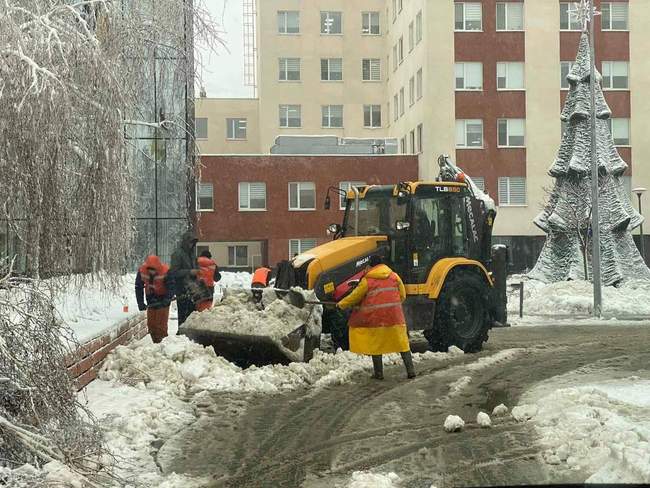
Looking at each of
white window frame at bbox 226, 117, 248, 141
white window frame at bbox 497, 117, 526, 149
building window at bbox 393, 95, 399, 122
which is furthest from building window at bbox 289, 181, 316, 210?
white window frame at bbox 226, 117, 248, 141

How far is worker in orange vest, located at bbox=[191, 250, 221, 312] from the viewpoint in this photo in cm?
1466

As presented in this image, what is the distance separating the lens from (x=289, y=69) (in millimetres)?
55156

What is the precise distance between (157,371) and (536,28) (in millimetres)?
37250

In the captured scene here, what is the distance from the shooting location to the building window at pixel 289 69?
55.0 meters

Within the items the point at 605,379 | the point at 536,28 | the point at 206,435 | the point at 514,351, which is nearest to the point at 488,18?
the point at 536,28

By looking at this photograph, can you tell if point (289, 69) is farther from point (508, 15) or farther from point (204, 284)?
point (204, 284)

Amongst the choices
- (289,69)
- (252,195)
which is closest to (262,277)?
(252,195)

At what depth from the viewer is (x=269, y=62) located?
54.9 m

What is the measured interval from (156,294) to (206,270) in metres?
1.57

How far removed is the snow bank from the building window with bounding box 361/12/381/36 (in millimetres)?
29681

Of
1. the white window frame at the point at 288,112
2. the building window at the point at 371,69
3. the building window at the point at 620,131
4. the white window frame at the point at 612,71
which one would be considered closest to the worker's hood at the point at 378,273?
the building window at the point at 620,131

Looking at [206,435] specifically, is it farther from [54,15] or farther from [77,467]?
[54,15]

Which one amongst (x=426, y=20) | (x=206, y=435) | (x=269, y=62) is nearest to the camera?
(x=206, y=435)

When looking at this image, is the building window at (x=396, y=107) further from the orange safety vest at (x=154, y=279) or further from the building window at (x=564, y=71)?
the orange safety vest at (x=154, y=279)
